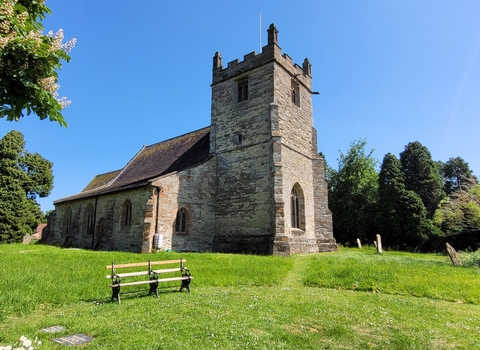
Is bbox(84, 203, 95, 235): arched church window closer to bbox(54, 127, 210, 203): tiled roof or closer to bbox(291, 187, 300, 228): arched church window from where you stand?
bbox(54, 127, 210, 203): tiled roof

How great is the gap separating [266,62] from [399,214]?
22093mm

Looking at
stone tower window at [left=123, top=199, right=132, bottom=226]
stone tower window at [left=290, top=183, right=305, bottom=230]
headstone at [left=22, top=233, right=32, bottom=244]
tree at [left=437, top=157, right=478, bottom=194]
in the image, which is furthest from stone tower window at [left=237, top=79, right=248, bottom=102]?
tree at [left=437, top=157, right=478, bottom=194]

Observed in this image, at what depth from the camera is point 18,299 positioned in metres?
7.27

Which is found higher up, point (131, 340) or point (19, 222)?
point (19, 222)

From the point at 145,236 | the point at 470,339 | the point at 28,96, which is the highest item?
the point at 28,96

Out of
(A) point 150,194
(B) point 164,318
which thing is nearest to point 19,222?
(A) point 150,194

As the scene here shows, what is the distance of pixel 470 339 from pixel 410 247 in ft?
95.7

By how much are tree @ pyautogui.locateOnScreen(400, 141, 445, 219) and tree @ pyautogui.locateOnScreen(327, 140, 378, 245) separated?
3937 millimetres

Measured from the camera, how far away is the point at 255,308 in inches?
275

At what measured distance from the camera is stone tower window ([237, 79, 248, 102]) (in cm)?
2178

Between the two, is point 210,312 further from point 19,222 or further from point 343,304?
point 19,222

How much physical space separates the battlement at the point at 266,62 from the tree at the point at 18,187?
23.2m

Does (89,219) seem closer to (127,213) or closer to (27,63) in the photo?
(127,213)

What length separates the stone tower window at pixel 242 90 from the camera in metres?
21.8
